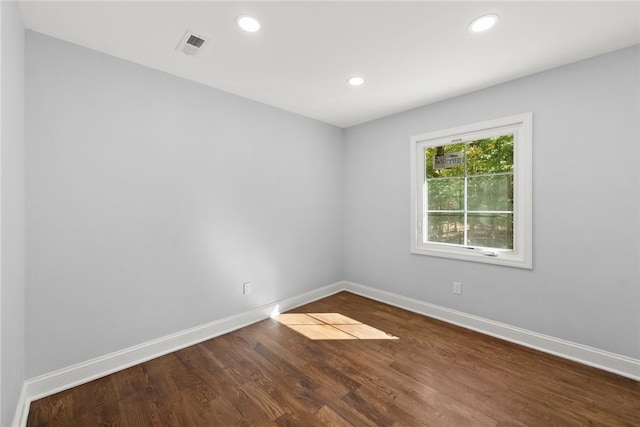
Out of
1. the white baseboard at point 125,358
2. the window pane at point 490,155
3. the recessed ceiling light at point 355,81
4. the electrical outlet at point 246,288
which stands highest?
the recessed ceiling light at point 355,81

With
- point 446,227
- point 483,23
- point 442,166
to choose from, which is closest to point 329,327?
point 446,227

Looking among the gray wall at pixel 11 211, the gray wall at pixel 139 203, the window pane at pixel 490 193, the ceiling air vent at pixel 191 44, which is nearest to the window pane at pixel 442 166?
the window pane at pixel 490 193

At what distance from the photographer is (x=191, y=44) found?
195 centimetres

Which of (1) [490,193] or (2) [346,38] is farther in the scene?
(1) [490,193]

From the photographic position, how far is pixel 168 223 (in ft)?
7.76

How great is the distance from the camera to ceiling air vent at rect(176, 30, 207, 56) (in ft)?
6.13

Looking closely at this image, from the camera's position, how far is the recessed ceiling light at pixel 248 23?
5.55 feet

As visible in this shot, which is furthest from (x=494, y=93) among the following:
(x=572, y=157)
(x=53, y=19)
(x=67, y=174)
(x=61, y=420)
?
(x=61, y=420)

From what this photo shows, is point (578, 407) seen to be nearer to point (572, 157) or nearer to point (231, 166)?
point (572, 157)

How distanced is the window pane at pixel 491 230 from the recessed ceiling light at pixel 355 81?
177 centimetres

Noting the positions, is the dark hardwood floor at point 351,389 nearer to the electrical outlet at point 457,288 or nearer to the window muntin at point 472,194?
the electrical outlet at point 457,288

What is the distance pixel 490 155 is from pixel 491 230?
753 mm

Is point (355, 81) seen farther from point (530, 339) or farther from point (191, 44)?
point (530, 339)

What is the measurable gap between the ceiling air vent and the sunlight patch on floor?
2.61 metres
